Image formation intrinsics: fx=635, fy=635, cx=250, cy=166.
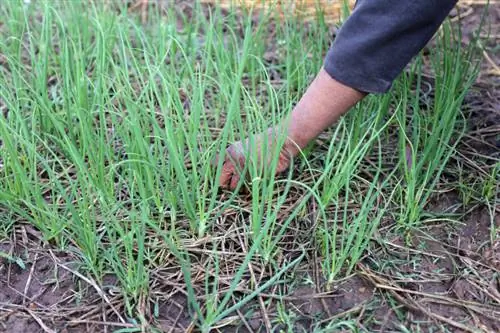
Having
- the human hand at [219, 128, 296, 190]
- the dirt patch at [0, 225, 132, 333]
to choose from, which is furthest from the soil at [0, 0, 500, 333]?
the human hand at [219, 128, 296, 190]

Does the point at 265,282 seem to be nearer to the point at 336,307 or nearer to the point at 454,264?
the point at 336,307

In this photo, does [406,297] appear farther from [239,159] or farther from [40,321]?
[40,321]

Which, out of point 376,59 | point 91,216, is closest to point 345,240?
point 376,59

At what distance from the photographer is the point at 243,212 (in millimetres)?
1427

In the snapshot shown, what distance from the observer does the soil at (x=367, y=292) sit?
1179mm

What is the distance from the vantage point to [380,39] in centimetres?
120

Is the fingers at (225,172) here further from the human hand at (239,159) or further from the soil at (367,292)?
the soil at (367,292)

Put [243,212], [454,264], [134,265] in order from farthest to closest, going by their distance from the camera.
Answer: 1. [243,212]
2. [454,264]
3. [134,265]

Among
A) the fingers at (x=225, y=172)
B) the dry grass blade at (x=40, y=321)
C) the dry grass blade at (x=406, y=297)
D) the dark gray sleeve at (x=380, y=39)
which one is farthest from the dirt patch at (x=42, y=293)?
the dark gray sleeve at (x=380, y=39)

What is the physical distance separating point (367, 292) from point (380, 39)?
488 millimetres

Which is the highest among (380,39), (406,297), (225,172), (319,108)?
(380,39)

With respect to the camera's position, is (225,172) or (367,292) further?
(225,172)

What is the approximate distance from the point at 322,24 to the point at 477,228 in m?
0.71

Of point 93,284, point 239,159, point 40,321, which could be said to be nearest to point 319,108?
point 239,159
